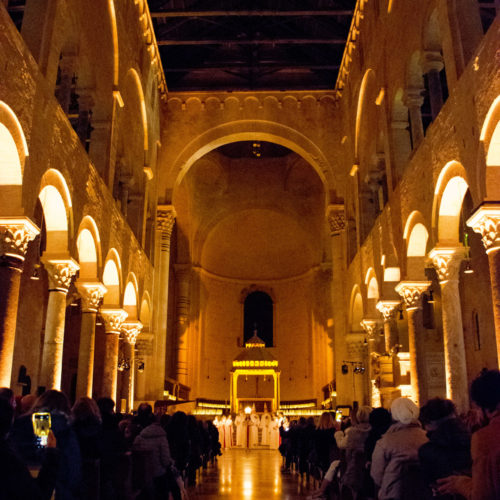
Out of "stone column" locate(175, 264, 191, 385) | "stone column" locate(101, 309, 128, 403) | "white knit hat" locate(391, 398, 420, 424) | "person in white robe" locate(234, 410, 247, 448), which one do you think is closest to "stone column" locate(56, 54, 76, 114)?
"stone column" locate(101, 309, 128, 403)

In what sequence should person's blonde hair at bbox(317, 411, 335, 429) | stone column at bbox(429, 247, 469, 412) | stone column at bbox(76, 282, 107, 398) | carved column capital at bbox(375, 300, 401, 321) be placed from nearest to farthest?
person's blonde hair at bbox(317, 411, 335, 429), stone column at bbox(429, 247, 469, 412), stone column at bbox(76, 282, 107, 398), carved column capital at bbox(375, 300, 401, 321)

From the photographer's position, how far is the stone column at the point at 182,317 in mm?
28031

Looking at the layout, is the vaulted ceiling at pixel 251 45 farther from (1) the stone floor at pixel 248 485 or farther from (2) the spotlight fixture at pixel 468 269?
(1) the stone floor at pixel 248 485

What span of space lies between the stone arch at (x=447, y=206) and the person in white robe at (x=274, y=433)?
1456 centimetres

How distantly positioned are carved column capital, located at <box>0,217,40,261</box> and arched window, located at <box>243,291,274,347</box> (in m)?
24.5

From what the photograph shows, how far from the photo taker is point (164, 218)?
2136 cm

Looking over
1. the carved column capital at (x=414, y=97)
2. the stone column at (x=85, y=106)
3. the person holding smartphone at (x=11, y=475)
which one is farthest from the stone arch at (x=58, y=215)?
the person holding smartphone at (x=11, y=475)

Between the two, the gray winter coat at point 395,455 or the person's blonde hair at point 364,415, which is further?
the person's blonde hair at point 364,415

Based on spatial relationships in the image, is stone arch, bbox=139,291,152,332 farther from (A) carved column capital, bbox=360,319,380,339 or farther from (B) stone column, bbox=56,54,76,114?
(B) stone column, bbox=56,54,76,114

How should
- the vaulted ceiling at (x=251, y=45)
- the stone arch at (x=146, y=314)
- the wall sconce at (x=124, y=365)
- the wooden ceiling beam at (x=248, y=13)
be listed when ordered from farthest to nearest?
the vaulted ceiling at (x=251, y=45) → the stone arch at (x=146, y=314) → the wooden ceiling beam at (x=248, y=13) → the wall sconce at (x=124, y=365)

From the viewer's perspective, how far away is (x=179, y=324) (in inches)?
1123

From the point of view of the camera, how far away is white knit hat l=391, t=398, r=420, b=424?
15.6ft

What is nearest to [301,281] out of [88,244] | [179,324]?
[179,324]

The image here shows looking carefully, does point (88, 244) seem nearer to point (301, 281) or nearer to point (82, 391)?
point (82, 391)
